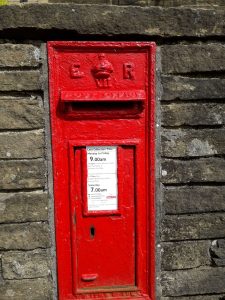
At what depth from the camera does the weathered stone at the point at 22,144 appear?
6.53ft

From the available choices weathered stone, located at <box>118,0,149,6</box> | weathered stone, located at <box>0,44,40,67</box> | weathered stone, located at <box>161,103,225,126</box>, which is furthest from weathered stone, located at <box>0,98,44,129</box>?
weathered stone, located at <box>118,0,149,6</box>

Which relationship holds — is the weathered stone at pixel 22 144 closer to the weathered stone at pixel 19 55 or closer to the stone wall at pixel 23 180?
the stone wall at pixel 23 180

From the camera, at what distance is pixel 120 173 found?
80.8 inches

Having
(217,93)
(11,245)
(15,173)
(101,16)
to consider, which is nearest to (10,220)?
(11,245)

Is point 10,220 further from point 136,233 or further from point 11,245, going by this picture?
point 136,233

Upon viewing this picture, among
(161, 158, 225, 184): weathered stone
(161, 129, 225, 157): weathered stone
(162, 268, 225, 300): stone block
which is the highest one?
(161, 129, 225, 157): weathered stone

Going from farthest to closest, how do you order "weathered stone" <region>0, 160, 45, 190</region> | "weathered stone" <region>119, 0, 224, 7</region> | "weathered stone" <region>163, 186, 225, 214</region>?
"weathered stone" <region>119, 0, 224, 7</region> → "weathered stone" <region>163, 186, 225, 214</region> → "weathered stone" <region>0, 160, 45, 190</region>

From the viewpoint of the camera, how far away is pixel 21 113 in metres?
1.98

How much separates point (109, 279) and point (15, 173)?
850 mm

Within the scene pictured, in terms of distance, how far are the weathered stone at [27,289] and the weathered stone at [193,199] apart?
86 centimetres

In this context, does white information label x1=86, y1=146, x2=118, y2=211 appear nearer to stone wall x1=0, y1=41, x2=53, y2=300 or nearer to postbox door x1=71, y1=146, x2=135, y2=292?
postbox door x1=71, y1=146, x2=135, y2=292

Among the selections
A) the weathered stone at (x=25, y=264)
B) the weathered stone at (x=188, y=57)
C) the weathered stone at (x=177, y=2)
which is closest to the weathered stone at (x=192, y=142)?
the weathered stone at (x=188, y=57)

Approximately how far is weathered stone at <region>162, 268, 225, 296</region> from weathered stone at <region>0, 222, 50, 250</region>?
790 mm

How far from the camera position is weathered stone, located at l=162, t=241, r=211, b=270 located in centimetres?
217
